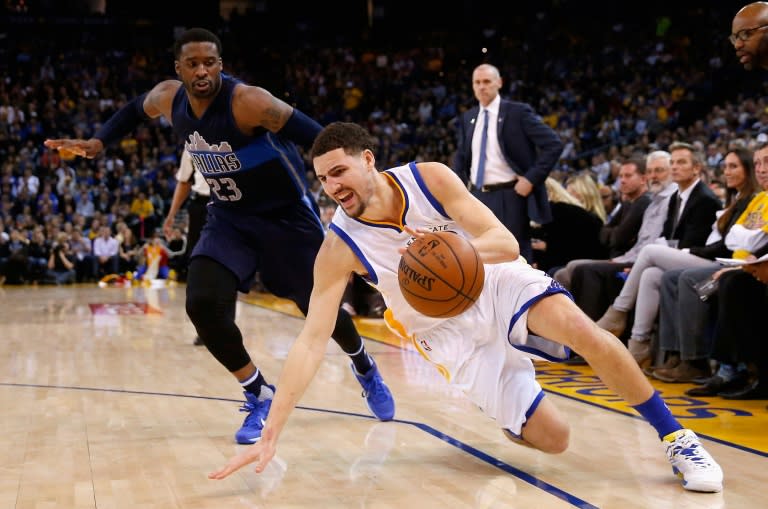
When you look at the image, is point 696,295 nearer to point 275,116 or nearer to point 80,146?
point 275,116

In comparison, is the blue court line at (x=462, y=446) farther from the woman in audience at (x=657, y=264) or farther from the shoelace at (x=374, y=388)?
the woman in audience at (x=657, y=264)

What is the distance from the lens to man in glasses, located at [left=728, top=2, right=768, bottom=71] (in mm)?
3287

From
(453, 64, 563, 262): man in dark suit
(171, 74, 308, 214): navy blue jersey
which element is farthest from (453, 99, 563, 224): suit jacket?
(171, 74, 308, 214): navy blue jersey

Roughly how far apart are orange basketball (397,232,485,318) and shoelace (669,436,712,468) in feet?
2.68

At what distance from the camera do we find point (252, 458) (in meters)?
2.68

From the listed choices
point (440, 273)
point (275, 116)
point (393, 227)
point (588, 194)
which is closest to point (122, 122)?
point (275, 116)

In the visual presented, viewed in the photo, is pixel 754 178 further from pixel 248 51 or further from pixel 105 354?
pixel 248 51

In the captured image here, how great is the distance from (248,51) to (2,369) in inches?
826

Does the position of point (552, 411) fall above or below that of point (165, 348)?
above

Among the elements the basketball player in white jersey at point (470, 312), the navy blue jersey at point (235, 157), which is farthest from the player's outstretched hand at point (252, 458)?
the navy blue jersey at point (235, 157)

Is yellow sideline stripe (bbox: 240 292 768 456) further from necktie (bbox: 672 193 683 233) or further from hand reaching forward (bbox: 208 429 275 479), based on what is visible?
hand reaching forward (bbox: 208 429 275 479)

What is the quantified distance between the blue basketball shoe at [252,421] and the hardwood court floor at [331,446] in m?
0.10

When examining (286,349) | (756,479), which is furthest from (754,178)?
(286,349)

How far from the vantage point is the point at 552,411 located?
3.26 m
